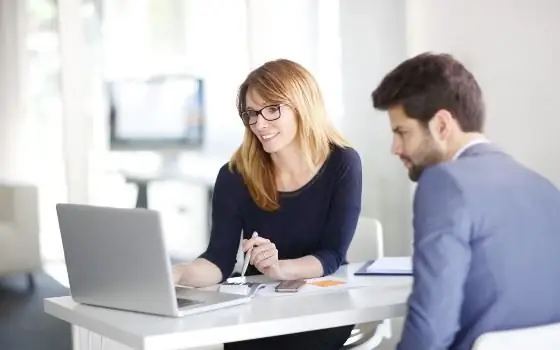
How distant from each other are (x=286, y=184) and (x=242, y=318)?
2.34 ft

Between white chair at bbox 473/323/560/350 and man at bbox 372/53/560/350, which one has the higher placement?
man at bbox 372/53/560/350

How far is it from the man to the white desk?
0.17 metres

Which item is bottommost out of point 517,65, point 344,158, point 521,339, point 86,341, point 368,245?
point 86,341

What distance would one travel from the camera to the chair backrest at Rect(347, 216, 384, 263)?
9.07ft

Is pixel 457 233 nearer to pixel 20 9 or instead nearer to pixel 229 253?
pixel 229 253

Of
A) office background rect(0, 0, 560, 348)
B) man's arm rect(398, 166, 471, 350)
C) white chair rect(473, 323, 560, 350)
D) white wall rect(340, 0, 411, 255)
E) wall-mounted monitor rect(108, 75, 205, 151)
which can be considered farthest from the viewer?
white wall rect(340, 0, 411, 255)

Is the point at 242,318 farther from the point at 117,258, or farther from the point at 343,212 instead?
the point at 343,212

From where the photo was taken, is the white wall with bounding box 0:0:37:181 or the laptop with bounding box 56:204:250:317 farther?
the white wall with bounding box 0:0:37:181

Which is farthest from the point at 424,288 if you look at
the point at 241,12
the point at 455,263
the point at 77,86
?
the point at 241,12

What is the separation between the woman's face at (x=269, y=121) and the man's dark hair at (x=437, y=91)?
1.89ft

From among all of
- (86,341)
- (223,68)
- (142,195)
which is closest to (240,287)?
(86,341)

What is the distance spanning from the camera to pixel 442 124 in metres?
1.69

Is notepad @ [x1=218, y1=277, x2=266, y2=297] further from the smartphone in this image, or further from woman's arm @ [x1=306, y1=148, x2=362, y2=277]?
woman's arm @ [x1=306, y1=148, x2=362, y2=277]

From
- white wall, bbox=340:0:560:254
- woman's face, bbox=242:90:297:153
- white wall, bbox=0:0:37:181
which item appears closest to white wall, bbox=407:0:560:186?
white wall, bbox=340:0:560:254
